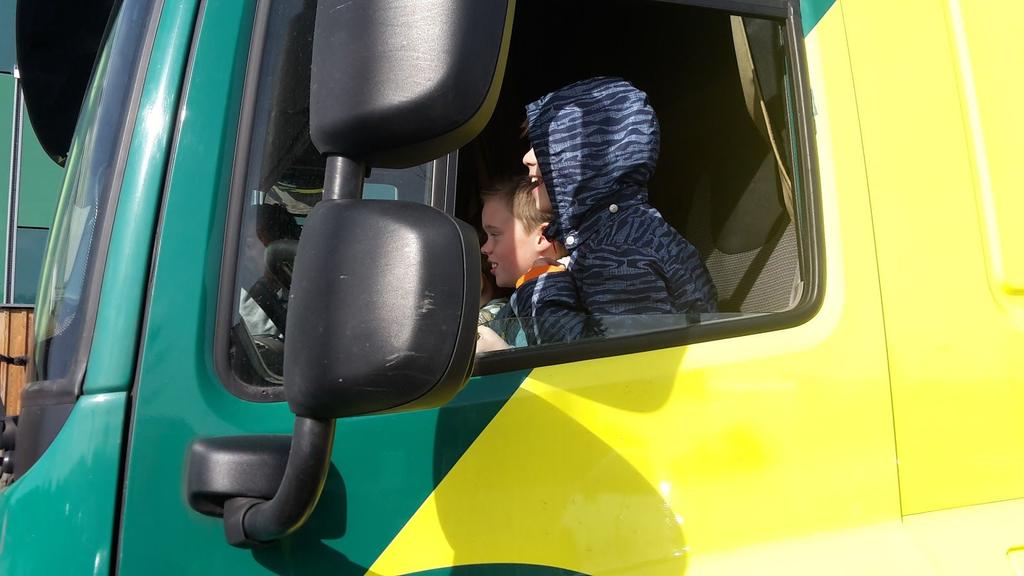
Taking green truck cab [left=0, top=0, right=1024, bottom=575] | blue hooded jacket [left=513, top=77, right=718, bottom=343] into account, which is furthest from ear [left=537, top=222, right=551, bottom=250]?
green truck cab [left=0, top=0, right=1024, bottom=575]

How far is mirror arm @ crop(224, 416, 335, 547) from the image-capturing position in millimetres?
939

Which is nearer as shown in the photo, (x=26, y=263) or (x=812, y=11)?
(x=812, y=11)

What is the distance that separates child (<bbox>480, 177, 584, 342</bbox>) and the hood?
0.11 m

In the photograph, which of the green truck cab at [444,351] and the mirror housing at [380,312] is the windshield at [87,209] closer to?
the green truck cab at [444,351]

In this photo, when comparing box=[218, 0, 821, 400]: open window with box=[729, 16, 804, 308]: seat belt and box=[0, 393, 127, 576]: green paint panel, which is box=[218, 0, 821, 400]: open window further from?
box=[0, 393, 127, 576]: green paint panel

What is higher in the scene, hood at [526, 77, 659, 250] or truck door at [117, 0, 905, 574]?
hood at [526, 77, 659, 250]

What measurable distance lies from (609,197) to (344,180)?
714mm

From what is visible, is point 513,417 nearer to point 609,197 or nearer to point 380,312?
point 380,312

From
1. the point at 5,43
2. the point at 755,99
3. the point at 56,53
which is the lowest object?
the point at 755,99

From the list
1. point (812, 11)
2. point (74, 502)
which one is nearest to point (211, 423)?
point (74, 502)

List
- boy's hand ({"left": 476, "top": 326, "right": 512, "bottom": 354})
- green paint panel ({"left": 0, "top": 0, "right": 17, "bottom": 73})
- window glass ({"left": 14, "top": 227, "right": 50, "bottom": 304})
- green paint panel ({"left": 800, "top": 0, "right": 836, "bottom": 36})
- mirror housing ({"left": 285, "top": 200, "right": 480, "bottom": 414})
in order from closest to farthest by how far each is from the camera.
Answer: mirror housing ({"left": 285, "top": 200, "right": 480, "bottom": 414}) < boy's hand ({"left": 476, "top": 326, "right": 512, "bottom": 354}) < green paint panel ({"left": 800, "top": 0, "right": 836, "bottom": 36}) < window glass ({"left": 14, "top": 227, "right": 50, "bottom": 304}) < green paint panel ({"left": 0, "top": 0, "right": 17, "bottom": 73})

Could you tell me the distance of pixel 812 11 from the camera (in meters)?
1.40

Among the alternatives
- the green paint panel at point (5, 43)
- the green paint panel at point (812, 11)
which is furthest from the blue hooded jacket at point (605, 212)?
the green paint panel at point (5, 43)

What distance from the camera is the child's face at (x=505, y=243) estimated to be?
1.83 metres
